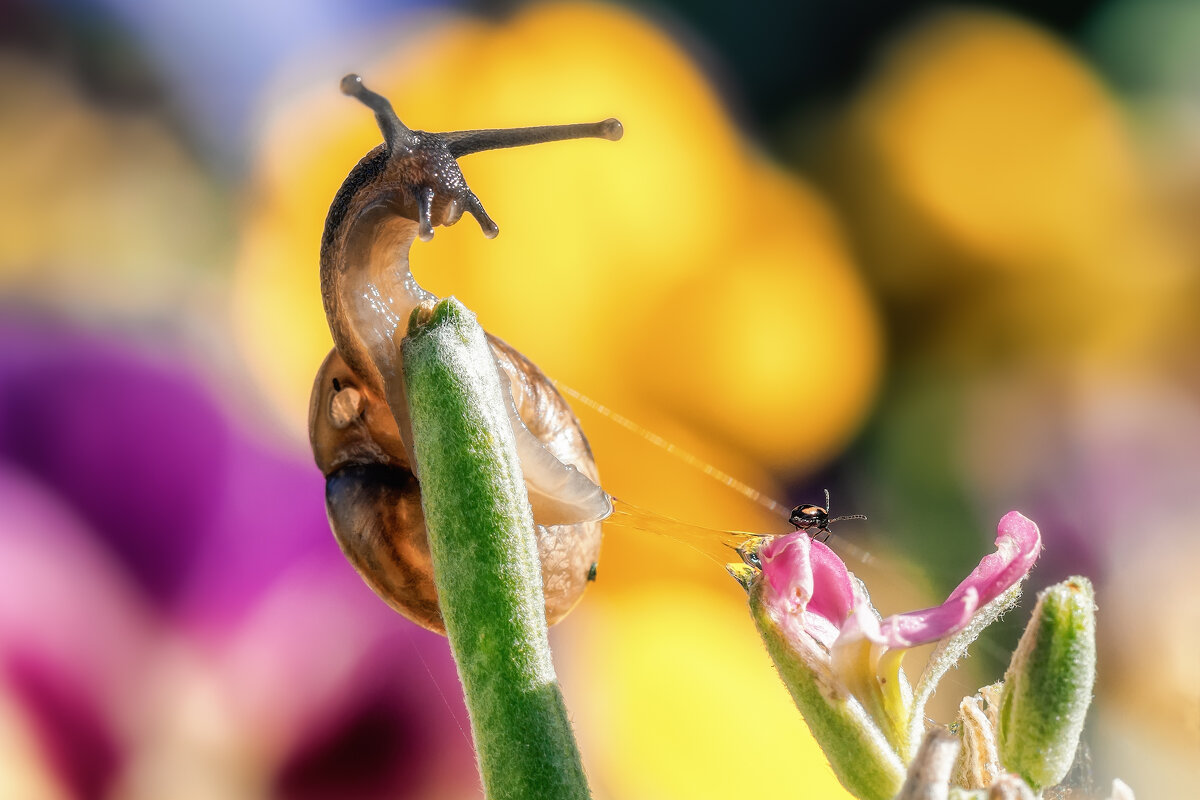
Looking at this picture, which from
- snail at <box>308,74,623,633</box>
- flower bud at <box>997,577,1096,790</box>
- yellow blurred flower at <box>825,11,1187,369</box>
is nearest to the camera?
flower bud at <box>997,577,1096,790</box>

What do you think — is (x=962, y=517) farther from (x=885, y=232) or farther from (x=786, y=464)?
(x=885, y=232)

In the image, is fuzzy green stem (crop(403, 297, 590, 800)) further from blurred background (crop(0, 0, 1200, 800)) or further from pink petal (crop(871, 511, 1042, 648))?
blurred background (crop(0, 0, 1200, 800))

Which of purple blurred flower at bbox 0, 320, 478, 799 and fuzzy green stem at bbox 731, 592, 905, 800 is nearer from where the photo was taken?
fuzzy green stem at bbox 731, 592, 905, 800

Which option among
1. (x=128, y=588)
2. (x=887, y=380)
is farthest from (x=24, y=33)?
(x=887, y=380)

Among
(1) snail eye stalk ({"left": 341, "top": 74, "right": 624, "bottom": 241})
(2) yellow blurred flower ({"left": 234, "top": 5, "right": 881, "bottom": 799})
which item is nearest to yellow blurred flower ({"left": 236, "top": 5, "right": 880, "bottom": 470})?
(2) yellow blurred flower ({"left": 234, "top": 5, "right": 881, "bottom": 799})

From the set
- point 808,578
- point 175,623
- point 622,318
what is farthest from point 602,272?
point 808,578

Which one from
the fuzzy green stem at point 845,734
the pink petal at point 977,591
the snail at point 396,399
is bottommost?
the fuzzy green stem at point 845,734

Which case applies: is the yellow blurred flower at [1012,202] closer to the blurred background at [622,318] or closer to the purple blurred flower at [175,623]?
the blurred background at [622,318]

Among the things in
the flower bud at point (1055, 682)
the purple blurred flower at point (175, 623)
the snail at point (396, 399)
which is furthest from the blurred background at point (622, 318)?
the flower bud at point (1055, 682)
